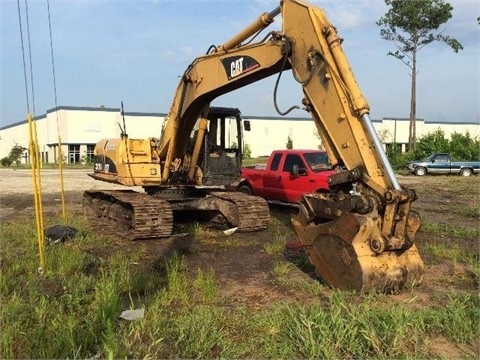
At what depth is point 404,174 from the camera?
125 feet

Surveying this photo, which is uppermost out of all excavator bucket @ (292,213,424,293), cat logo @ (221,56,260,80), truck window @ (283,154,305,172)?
cat logo @ (221,56,260,80)

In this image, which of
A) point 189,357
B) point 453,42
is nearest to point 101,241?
point 189,357

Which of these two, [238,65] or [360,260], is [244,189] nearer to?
[238,65]

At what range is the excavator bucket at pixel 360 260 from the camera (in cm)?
604

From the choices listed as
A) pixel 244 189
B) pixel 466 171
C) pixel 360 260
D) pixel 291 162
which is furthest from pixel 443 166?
pixel 360 260

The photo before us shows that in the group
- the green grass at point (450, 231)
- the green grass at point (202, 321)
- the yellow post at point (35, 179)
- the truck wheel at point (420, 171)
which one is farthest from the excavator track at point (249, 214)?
the truck wheel at point (420, 171)

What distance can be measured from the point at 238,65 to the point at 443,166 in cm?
3064

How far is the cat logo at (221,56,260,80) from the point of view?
29.1 ft

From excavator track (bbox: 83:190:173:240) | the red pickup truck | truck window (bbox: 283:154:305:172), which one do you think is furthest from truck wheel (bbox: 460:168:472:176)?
excavator track (bbox: 83:190:173:240)

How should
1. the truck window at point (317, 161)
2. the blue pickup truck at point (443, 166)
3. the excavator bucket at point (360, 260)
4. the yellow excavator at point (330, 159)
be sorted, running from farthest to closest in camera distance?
the blue pickup truck at point (443, 166)
the truck window at point (317, 161)
the yellow excavator at point (330, 159)
the excavator bucket at point (360, 260)

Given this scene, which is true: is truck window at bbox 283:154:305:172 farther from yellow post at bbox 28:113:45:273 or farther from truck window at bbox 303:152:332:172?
yellow post at bbox 28:113:45:273

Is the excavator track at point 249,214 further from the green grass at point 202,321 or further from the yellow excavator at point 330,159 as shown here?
the green grass at point 202,321

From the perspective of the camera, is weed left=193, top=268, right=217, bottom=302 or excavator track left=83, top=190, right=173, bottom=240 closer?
weed left=193, top=268, right=217, bottom=302

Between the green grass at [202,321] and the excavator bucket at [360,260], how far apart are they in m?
0.17
